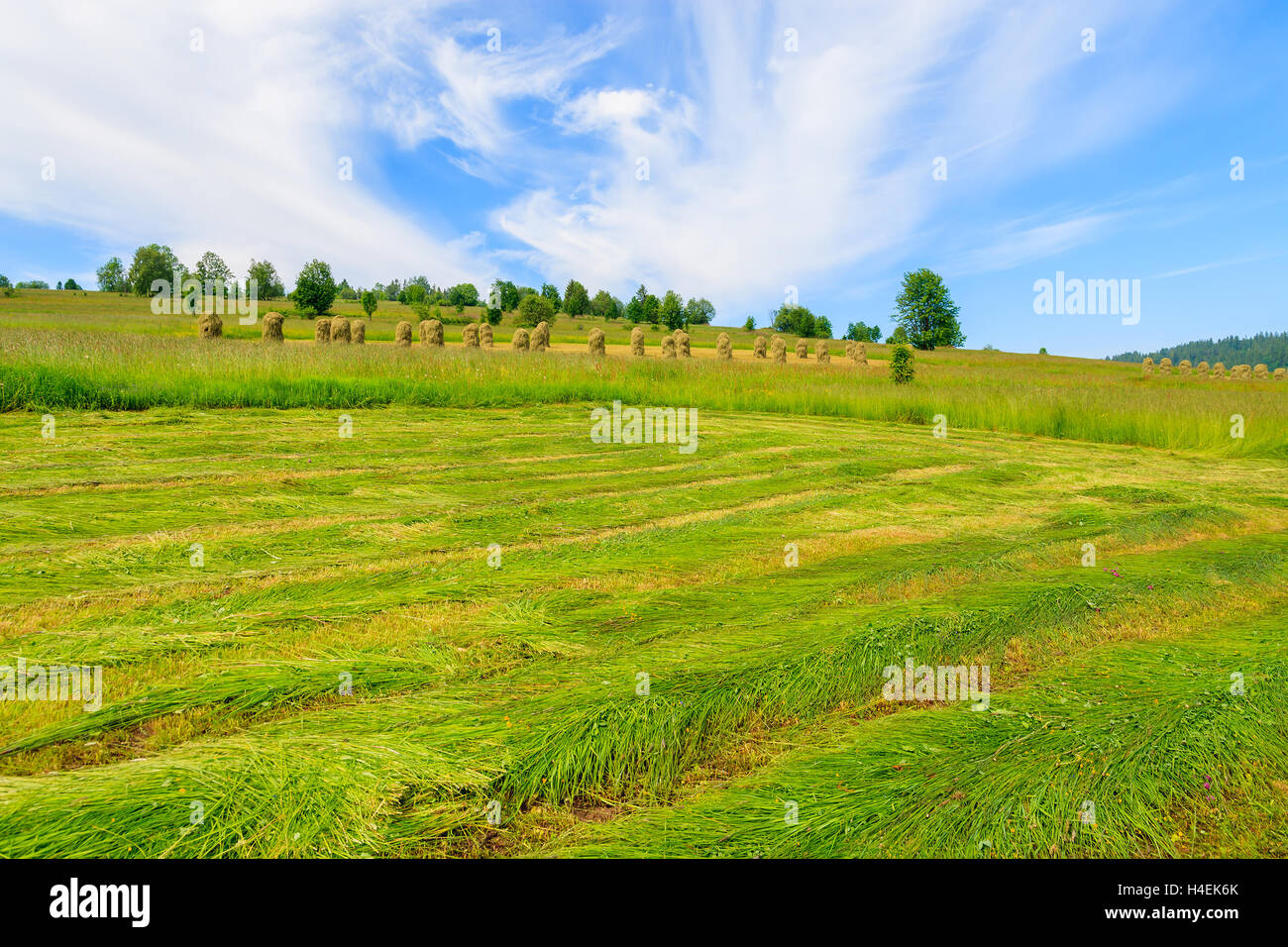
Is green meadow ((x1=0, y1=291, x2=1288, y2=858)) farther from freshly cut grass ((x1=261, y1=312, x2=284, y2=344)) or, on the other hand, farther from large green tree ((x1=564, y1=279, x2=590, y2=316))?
large green tree ((x1=564, y1=279, x2=590, y2=316))

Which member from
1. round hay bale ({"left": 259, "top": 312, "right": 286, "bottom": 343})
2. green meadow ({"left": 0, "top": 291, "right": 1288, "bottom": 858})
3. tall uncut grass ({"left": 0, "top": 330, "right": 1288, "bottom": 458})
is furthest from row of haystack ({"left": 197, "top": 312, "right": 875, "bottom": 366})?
green meadow ({"left": 0, "top": 291, "right": 1288, "bottom": 858})

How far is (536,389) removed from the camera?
1611 cm

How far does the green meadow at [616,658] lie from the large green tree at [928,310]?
6926cm

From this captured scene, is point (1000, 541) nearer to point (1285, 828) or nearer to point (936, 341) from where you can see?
point (1285, 828)

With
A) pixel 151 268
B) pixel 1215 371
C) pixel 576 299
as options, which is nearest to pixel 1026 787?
pixel 1215 371

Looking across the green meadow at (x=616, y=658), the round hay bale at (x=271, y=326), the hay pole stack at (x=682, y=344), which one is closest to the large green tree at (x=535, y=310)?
the hay pole stack at (x=682, y=344)

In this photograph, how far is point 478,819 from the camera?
2.06m

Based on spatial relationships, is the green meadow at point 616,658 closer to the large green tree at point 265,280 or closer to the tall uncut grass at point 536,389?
the tall uncut grass at point 536,389

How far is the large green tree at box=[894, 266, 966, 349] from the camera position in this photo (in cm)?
7112

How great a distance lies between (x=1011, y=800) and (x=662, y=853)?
46.1 inches

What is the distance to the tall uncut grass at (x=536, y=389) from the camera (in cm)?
1133

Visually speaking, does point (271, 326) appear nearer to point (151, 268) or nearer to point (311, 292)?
point (311, 292)

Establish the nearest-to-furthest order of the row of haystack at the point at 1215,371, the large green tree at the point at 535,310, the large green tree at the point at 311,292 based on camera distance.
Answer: the row of haystack at the point at 1215,371 → the large green tree at the point at 311,292 → the large green tree at the point at 535,310
